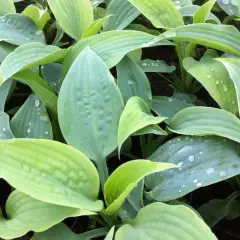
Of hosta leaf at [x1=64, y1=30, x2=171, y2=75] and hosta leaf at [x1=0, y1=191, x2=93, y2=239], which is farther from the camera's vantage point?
hosta leaf at [x1=64, y1=30, x2=171, y2=75]

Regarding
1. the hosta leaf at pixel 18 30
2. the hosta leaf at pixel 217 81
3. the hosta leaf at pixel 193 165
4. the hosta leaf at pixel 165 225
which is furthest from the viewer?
the hosta leaf at pixel 18 30

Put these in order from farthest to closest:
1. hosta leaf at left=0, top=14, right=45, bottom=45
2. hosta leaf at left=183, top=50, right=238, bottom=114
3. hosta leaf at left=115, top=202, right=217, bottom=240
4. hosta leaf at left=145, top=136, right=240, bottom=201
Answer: hosta leaf at left=0, top=14, right=45, bottom=45 → hosta leaf at left=183, top=50, right=238, bottom=114 → hosta leaf at left=145, top=136, right=240, bottom=201 → hosta leaf at left=115, top=202, right=217, bottom=240

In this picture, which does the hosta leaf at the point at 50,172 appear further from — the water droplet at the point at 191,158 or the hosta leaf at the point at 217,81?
the hosta leaf at the point at 217,81

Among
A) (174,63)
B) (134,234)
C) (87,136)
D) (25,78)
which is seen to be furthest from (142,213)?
(174,63)

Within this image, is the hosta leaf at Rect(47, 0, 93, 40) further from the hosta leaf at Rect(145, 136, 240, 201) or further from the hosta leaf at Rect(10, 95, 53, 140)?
the hosta leaf at Rect(145, 136, 240, 201)

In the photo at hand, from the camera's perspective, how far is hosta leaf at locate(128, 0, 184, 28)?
2.87 feet

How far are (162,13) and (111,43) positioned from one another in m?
0.13

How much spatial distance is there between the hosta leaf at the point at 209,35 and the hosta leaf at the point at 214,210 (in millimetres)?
253

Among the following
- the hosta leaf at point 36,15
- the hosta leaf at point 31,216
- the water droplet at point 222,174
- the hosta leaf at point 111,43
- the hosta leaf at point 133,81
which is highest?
the hosta leaf at point 111,43

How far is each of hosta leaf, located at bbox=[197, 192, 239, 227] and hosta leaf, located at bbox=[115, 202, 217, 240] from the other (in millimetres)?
196

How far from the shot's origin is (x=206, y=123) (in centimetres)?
74

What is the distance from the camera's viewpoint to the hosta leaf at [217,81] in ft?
2.60

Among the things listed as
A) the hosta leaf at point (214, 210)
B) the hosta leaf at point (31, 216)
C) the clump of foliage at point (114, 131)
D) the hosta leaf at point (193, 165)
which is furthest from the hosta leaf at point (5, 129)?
the hosta leaf at point (214, 210)

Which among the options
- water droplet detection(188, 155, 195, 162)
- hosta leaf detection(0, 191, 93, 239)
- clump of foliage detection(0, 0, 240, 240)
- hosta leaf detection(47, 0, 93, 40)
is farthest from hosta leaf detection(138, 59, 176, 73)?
hosta leaf detection(0, 191, 93, 239)
